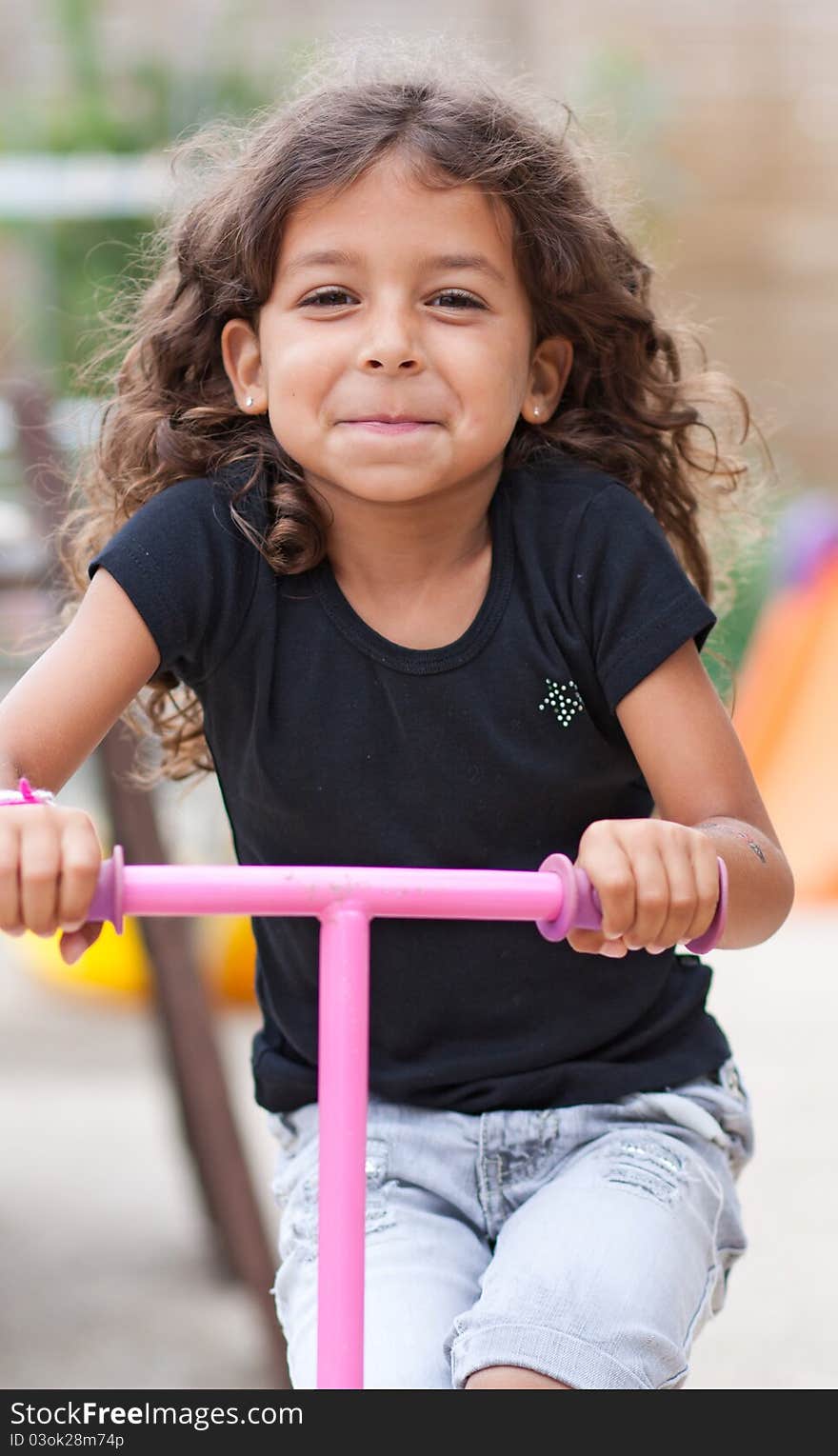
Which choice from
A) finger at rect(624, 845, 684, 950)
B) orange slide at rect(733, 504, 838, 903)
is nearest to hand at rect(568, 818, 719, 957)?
finger at rect(624, 845, 684, 950)

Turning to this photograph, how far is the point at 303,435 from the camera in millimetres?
1436

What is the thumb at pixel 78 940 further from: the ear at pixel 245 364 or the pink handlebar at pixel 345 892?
the ear at pixel 245 364

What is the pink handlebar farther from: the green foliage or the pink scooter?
the green foliage

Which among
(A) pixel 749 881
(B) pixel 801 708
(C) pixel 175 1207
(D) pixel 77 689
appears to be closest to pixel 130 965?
(C) pixel 175 1207

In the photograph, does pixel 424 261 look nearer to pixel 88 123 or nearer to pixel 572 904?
pixel 572 904

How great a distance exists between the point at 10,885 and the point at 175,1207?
110 inches

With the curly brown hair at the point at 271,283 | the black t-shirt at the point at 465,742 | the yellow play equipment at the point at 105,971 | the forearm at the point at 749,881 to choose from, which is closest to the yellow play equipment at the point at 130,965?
the yellow play equipment at the point at 105,971

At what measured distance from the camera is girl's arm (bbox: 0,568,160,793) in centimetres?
132

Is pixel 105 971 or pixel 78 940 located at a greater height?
pixel 105 971

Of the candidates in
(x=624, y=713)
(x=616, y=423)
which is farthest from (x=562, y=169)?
(x=624, y=713)

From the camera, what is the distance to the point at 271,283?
1498 millimetres

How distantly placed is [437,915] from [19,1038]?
3691 millimetres

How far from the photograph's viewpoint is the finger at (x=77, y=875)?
42.7 inches
